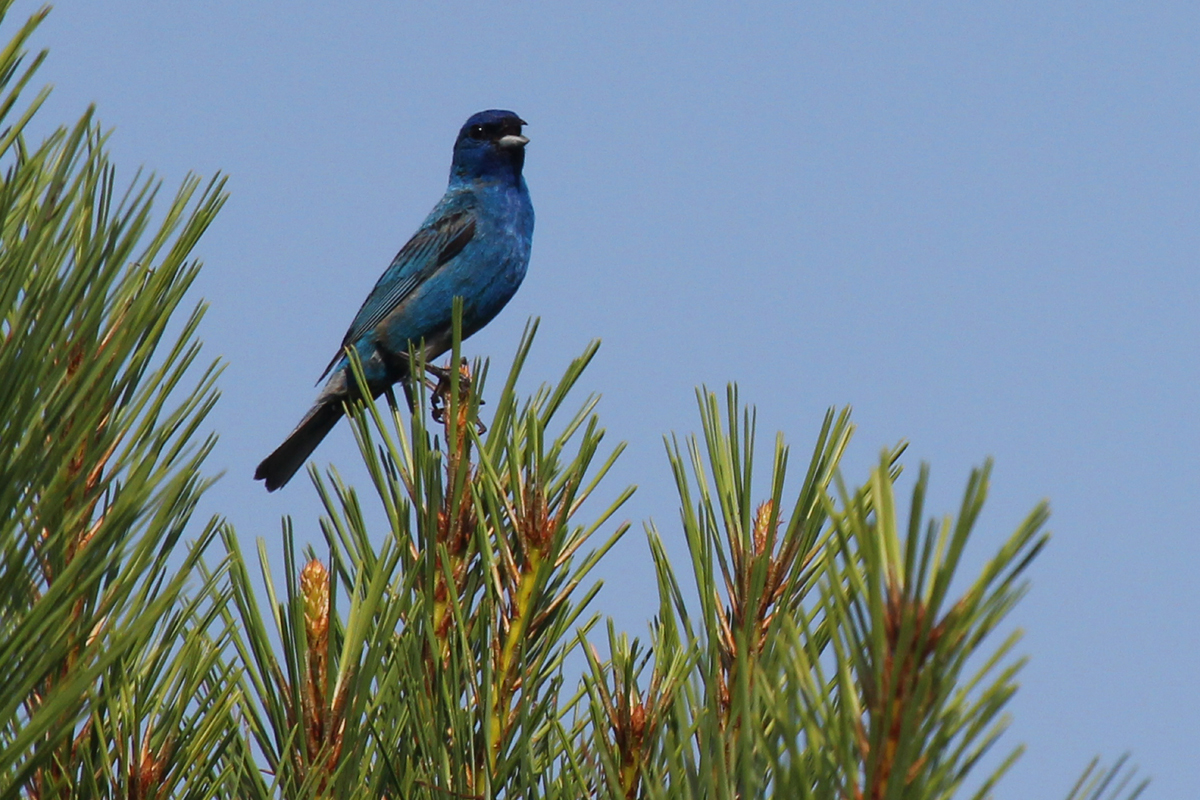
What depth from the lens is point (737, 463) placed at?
92.3 inches

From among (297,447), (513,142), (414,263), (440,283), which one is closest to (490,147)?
(513,142)

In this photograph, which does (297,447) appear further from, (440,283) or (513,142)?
(513,142)

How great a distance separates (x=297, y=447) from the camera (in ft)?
25.7

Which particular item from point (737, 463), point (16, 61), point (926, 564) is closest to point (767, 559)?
point (737, 463)

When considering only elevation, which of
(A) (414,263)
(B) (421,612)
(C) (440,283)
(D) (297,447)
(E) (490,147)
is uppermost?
(E) (490,147)

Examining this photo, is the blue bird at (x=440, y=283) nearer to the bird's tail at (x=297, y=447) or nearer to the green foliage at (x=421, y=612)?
the bird's tail at (x=297, y=447)

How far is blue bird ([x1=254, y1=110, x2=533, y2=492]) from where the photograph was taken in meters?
7.86

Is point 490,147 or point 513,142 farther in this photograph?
point 490,147

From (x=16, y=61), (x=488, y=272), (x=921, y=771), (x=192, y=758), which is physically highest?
(x=488, y=272)

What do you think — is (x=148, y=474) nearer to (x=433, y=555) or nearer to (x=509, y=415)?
(x=433, y=555)

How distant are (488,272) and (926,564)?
6.98m

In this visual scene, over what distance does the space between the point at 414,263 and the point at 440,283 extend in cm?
57

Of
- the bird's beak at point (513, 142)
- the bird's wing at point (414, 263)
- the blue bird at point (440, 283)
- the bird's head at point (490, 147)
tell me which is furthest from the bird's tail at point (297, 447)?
the bird's beak at point (513, 142)

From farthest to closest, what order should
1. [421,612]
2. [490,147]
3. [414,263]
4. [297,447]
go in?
[490,147] < [414,263] < [297,447] < [421,612]
